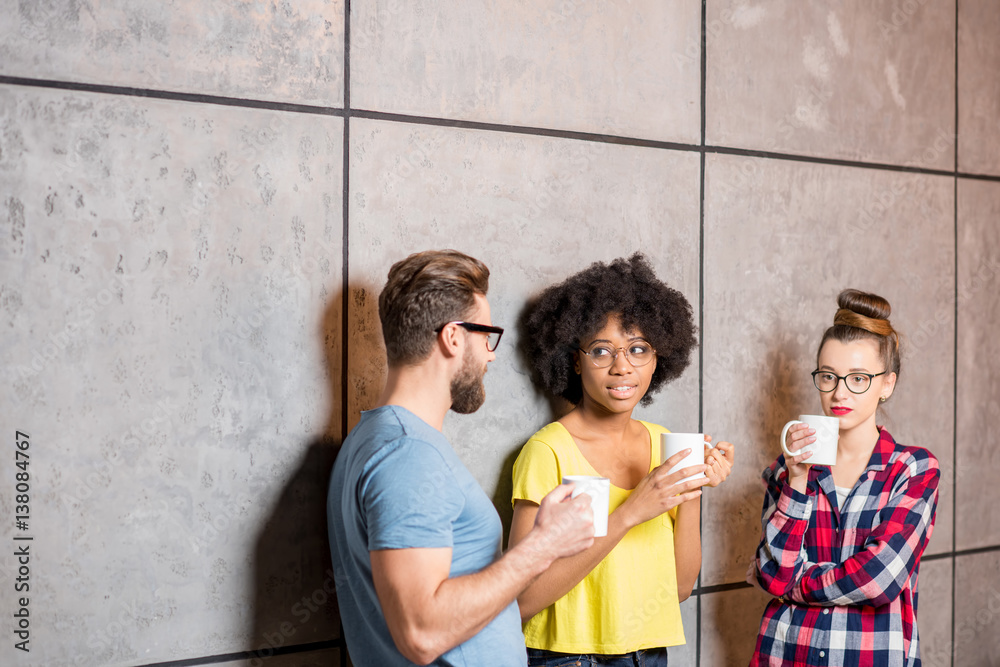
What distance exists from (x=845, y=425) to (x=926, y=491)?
25cm

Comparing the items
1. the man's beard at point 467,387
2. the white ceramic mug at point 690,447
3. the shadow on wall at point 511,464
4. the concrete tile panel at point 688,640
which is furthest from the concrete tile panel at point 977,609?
the man's beard at point 467,387

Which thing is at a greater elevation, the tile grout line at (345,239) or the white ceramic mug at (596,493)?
the tile grout line at (345,239)

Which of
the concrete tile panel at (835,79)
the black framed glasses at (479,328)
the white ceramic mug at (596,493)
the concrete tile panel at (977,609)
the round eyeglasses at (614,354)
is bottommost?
the concrete tile panel at (977,609)

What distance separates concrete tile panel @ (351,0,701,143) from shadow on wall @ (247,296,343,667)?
2.05 feet

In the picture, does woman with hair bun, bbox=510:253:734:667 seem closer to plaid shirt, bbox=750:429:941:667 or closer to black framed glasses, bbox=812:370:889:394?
plaid shirt, bbox=750:429:941:667

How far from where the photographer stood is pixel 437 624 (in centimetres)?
139

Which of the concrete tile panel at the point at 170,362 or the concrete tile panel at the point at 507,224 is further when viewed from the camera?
the concrete tile panel at the point at 507,224

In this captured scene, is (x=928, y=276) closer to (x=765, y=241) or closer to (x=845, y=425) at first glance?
(x=765, y=241)

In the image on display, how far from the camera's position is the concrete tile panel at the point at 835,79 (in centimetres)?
252

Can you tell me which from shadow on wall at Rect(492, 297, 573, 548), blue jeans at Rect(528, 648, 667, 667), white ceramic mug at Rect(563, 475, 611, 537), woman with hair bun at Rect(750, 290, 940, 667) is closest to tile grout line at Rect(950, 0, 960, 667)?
woman with hair bun at Rect(750, 290, 940, 667)

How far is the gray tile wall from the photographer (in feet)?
5.84

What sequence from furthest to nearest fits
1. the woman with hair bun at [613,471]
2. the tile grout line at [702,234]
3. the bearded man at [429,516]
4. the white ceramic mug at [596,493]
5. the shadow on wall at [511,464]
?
the tile grout line at [702,234] < the shadow on wall at [511,464] < the woman with hair bun at [613,471] < the white ceramic mug at [596,493] < the bearded man at [429,516]

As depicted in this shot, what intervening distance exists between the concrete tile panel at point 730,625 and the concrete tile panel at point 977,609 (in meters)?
0.90

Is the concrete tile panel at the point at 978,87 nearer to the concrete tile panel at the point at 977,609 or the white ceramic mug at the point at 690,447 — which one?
the concrete tile panel at the point at 977,609
